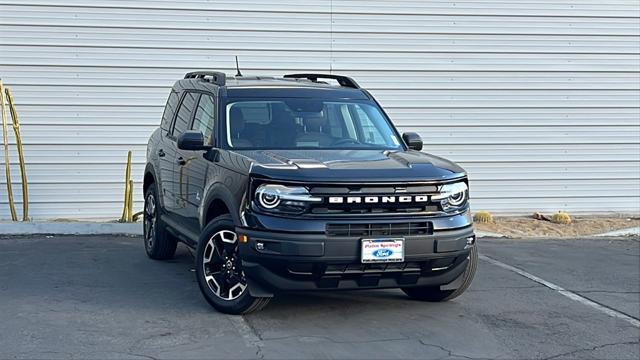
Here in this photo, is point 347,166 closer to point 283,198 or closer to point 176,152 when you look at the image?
point 283,198

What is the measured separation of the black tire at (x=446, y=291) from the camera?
7.52 metres

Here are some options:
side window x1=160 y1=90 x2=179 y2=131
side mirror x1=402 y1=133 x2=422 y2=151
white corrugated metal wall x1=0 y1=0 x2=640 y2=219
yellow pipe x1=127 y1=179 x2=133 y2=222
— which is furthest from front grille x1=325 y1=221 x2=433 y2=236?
white corrugated metal wall x1=0 y1=0 x2=640 y2=219

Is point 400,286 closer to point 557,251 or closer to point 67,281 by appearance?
point 67,281


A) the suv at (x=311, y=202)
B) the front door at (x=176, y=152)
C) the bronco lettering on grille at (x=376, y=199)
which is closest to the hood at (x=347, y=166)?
the suv at (x=311, y=202)

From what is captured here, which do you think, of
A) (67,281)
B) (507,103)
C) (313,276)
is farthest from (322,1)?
(313,276)

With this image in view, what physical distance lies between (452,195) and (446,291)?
968mm

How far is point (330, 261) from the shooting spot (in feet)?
21.3

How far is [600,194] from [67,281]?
318 inches

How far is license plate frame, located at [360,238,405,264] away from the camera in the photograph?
655 cm

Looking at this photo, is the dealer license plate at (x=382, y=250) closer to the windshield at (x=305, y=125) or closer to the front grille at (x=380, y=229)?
the front grille at (x=380, y=229)

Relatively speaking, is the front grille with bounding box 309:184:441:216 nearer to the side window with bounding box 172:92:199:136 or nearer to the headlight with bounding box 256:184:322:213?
the headlight with bounding box 256:184:322:213

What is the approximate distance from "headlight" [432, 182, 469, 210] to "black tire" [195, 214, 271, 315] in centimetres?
148

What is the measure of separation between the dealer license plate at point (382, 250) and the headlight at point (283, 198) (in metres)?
0.48

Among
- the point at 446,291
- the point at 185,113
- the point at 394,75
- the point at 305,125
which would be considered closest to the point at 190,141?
the point at 305,125
